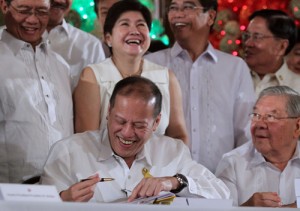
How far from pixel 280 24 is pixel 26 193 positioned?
1.69 metres

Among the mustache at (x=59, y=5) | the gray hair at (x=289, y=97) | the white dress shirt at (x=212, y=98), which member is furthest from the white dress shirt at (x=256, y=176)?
the mustache at (x=59, y=5)

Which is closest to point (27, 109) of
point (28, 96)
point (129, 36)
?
point (28, 96)

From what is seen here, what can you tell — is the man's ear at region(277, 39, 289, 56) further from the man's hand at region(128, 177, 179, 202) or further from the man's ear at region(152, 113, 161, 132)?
the man's hand at region(128, 177, 179, 202)

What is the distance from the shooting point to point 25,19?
102 inches

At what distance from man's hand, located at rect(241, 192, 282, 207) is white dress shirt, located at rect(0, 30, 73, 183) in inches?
25.4

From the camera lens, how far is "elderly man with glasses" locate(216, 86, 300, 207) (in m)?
2.73

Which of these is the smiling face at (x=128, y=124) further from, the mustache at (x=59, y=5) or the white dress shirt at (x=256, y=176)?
the mustache at (x=59, y=5)

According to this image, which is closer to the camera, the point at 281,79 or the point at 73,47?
the point at 73,47

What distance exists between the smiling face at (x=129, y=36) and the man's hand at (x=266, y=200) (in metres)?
0.64

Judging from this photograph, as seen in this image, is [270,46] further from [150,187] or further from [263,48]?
[150,187]

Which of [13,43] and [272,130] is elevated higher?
[13,43]

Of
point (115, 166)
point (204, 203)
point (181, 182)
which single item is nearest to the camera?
point (204, 203)

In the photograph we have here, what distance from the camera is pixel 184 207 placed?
191 cm

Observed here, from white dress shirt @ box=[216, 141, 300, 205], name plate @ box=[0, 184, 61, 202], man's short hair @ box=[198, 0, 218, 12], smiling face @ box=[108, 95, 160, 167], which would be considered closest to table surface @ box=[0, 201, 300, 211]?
name plate @ box=[0, 184, 61, 202]
